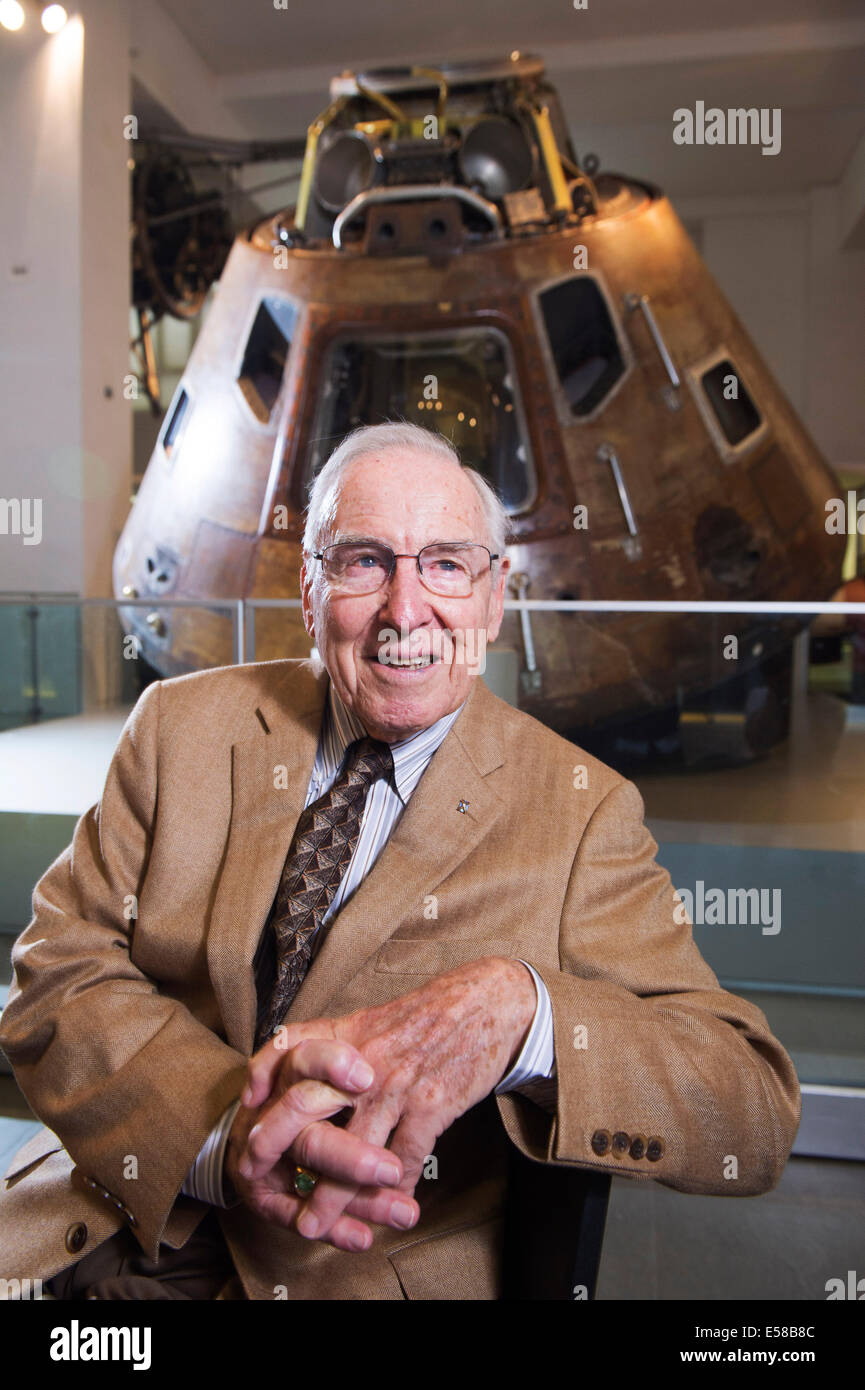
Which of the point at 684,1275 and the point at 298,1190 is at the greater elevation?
the point at 298,1190

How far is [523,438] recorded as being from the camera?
344 centimetres

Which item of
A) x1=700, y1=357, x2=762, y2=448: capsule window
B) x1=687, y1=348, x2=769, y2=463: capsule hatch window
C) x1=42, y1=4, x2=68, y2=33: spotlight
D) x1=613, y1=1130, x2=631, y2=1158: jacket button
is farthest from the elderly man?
x1=42, y1=4, x2=68, y2=33: spotlight

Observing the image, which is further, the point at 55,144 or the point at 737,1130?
the point at 55,144

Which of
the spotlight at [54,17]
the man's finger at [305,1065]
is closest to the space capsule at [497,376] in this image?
the man's finger at [305,1065]

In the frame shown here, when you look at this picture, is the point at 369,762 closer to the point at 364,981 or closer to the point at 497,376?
the point at 364,981

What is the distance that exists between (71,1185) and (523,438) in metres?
2.79

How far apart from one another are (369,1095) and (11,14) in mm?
6454

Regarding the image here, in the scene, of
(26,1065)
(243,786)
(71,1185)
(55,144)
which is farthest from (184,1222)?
(55,144)

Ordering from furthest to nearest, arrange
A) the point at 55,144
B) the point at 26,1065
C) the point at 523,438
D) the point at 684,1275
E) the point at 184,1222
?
the point at 55,144
the point at 523,438
the point at 684,1275
the point at 26,1065
the point at 184,1222

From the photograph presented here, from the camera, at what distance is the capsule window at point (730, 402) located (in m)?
3.54

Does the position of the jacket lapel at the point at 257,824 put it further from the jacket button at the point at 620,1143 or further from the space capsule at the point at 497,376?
the space capsule at the point at 497,376

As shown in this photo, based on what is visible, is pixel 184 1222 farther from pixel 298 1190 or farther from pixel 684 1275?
pixel 684 1275

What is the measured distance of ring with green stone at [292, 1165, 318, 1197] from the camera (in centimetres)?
95

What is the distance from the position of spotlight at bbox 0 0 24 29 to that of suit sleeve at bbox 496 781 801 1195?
623 centimetres
